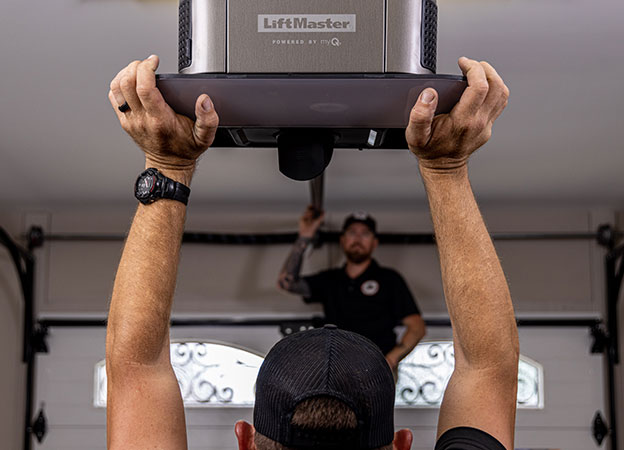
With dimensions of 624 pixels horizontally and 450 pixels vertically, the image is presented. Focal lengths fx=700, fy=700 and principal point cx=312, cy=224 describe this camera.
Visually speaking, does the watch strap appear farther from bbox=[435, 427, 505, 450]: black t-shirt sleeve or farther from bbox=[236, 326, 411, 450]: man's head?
bbox=[435, 427, 505, 450]: black t-shirt sleeve

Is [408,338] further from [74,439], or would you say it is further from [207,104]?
[207,104]

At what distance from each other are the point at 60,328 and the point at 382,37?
170 inches

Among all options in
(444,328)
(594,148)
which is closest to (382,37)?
(594,148)

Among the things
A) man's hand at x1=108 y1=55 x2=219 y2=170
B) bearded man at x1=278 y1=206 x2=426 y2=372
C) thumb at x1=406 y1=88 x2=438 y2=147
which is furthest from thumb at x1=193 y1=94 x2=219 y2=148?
bearded man at x1=278 y1=206 x2=426 y2=372

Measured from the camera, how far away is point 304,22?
2.92 feet

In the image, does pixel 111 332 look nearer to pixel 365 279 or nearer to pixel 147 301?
pixel 147 301

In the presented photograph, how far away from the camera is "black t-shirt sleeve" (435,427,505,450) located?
0.97m

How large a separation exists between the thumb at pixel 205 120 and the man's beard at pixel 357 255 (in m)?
3.34

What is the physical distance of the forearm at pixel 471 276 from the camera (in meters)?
1.05

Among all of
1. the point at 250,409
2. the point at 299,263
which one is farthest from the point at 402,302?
the point at 250,409

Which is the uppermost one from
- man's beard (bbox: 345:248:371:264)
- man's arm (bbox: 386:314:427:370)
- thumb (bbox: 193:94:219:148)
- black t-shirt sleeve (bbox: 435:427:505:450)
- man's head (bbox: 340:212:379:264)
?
thumb (bbox: 193:94:219:148)

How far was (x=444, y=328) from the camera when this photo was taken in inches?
180

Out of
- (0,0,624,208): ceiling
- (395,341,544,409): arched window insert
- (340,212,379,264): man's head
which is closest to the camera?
(0,0,624,208): ceiling

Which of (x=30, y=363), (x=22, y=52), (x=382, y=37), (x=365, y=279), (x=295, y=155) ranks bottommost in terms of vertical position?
(x=30, y=363)
